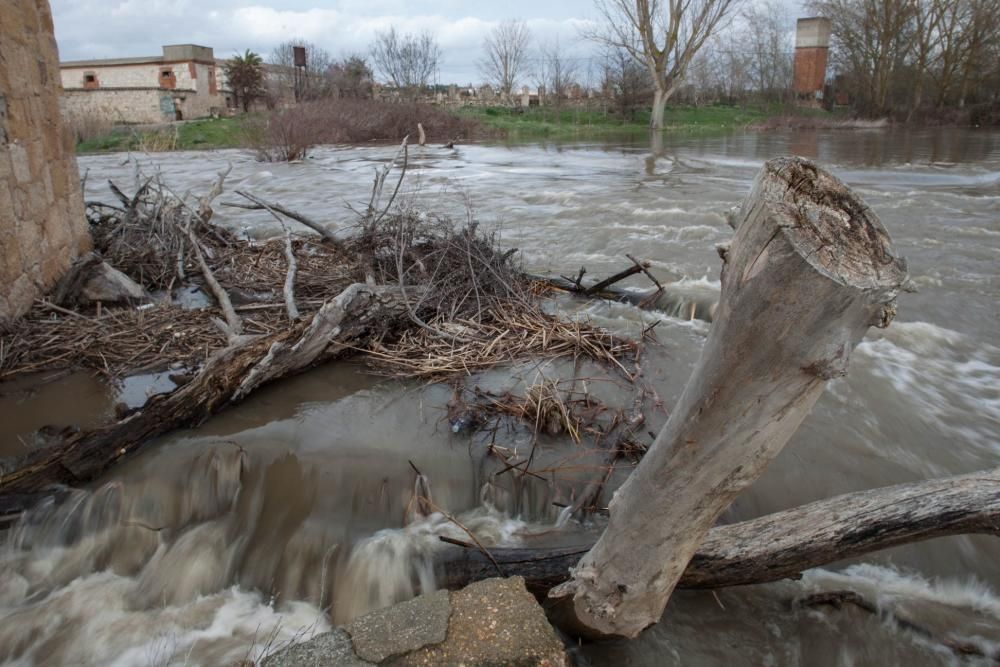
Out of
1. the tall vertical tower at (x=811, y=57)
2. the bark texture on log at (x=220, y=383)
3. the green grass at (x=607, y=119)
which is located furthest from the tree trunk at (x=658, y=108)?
the bark texture on log at (x=220, y=383)

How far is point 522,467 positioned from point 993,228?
352 inches

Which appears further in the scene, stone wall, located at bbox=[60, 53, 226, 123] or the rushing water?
stone wall, located at bbox=[60, 53, 226, 123]

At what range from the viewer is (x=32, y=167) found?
4699 mm

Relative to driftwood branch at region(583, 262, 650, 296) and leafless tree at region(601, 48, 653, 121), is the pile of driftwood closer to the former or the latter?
driftwood branch at region(583, 262, 650, 296)

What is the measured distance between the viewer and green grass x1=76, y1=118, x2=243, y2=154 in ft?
72.4

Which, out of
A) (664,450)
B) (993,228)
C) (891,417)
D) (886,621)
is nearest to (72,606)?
(664,450)

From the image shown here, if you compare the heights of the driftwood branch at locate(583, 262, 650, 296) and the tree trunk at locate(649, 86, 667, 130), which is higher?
the tree trunk at locate(649, 86, 667, 130)

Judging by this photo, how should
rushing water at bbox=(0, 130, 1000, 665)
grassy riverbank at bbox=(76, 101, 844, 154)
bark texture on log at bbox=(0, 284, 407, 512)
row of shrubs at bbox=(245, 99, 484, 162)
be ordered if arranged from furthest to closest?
grassy riverbank at bbox=(76, 101, 844, 154) → row of shrubs at bbox=(245, 99, 484, 162) → bark texture on log at bbox=(0, 284, 407, 512) → rushing water at bbox=(0, 130, 1000, 665)

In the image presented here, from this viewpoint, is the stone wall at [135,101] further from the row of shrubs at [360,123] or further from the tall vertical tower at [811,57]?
the tall vertical tower at [811,57]

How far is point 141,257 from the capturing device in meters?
5.80

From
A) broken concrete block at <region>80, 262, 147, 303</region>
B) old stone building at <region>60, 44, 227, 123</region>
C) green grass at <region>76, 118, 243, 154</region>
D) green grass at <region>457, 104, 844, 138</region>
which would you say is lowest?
broken concrete block at <region>80, 262, 147, 303</region>

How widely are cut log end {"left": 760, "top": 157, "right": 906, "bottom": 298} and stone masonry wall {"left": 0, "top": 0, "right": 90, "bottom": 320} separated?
5.02 metres

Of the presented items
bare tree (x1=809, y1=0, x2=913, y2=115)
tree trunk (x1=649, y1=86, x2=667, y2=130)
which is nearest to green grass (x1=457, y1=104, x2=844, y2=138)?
tree trunk (x1=649, y1=86, x2=667, y2=130)

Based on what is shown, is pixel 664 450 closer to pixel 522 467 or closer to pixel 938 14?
pixel 522 467
